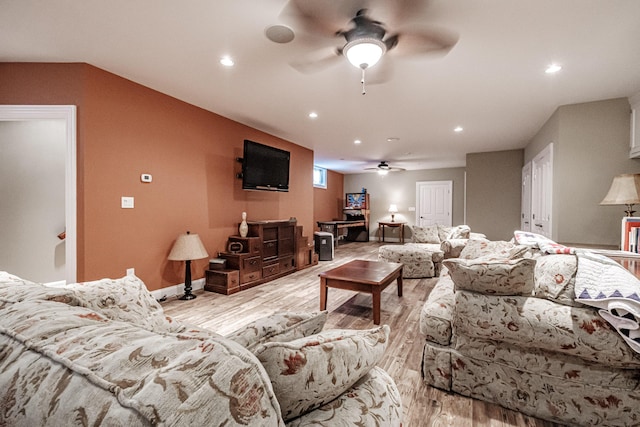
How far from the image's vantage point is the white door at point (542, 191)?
13.1ft

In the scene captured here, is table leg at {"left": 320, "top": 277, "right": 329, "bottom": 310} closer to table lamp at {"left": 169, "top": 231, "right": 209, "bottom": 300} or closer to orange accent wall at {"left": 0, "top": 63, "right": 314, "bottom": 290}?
table lamp at {"left": 169, "top": 231, "right": 209, "bottom": 300}

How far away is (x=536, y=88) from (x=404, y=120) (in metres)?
1.65

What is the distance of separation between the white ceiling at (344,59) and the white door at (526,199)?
160cm

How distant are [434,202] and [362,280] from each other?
24.1ft

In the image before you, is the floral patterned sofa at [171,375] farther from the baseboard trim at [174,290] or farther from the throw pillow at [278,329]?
the baseboard trim at [174,290]

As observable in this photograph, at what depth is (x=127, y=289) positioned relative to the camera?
140cm

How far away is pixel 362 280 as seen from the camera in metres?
2.93

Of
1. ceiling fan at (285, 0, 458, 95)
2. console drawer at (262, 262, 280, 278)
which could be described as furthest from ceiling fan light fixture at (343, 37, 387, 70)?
console drawer at (262, 262, 280, 278)

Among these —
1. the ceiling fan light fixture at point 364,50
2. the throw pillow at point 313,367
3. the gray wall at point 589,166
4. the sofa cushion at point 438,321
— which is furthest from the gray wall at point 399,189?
the throw pillow at point 313,367

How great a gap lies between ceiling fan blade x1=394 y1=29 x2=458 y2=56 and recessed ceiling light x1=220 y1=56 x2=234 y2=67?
149 centimetres

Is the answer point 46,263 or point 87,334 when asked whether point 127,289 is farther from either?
point 46,263

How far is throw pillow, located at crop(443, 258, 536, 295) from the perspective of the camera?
63.4 inches

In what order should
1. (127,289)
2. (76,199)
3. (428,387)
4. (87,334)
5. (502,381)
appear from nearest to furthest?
1. (87,334)
2. (127,289)
3. (502,381)
4. (428,387)
5. (76,199)

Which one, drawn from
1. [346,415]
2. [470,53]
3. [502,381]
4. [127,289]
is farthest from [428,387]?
[470,53]
